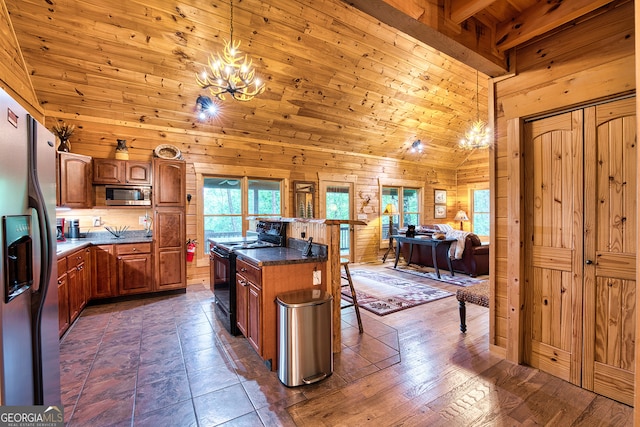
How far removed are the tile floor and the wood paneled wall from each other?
3.68 feet

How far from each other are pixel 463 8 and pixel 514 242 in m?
1.83

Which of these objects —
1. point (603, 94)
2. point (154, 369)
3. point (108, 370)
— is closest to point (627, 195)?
point (603, 94)

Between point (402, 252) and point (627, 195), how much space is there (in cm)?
527

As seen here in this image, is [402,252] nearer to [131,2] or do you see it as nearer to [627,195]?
[627,195]

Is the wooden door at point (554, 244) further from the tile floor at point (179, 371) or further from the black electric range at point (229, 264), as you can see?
the black electric range at point (229, 264)

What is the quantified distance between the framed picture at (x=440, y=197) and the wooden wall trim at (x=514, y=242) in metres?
6.28

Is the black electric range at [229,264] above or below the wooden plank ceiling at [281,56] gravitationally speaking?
below

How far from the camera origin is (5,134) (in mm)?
1081

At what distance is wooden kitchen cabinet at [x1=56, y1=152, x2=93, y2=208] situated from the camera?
3738 mm

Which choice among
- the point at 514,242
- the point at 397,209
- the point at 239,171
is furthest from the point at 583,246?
the point at 397,209

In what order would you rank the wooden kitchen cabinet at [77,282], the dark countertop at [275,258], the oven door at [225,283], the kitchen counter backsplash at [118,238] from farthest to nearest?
1. the kitchen counter backsplash at [118,238]
2. the wooden kitchen cabinet at [77,282]
3. the oven door at [225,283]
4. the dark countertop at [275,258]

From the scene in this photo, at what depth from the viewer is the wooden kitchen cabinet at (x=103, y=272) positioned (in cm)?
384

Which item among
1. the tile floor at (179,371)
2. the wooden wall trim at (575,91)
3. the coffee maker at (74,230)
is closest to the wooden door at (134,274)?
the tile floor at (179,371)

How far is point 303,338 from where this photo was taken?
2.10m
